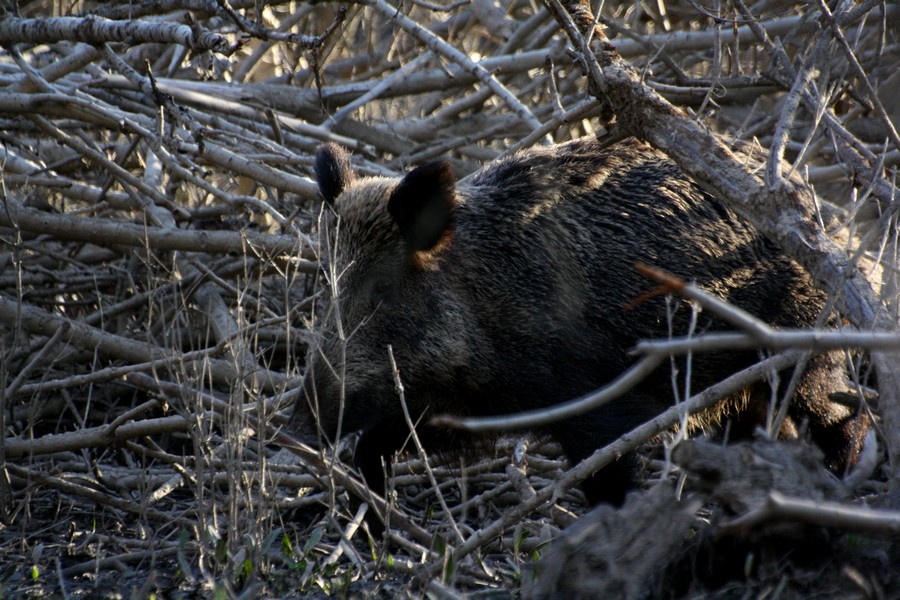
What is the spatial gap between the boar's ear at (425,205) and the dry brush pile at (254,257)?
54cm

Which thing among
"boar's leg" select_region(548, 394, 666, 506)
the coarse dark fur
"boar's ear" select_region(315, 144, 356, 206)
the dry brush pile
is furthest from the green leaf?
"boar's ear" select_region(315, 144, 356, 206)

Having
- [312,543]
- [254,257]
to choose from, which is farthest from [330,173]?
[312,543]

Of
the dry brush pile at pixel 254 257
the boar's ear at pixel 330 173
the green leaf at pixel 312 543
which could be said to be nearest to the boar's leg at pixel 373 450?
the dry brush pile at pixel 254 257

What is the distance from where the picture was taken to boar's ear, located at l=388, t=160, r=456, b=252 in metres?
4.29

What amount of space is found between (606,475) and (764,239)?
149 cm

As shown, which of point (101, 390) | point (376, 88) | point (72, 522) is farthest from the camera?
point (376, 88)

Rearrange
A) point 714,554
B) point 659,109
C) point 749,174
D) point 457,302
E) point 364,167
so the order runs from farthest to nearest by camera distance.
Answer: point 364,167 < point 457,302 < point 659,109 < point 749,174 < point 714,554

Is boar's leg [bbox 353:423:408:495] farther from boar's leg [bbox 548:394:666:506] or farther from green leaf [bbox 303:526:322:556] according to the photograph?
green leaf [bbox 303:526:322:556]

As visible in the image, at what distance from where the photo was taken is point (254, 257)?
18.8 ft

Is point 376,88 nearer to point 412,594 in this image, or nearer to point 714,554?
point 412,594

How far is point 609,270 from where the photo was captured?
15.1 ft

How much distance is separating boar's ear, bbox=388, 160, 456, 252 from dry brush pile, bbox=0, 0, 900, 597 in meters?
0.54

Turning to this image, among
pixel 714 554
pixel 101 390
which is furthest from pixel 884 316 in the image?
pixel 101 390

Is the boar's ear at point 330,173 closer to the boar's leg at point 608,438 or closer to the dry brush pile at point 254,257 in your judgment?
the dry brush pile at point 254,257
